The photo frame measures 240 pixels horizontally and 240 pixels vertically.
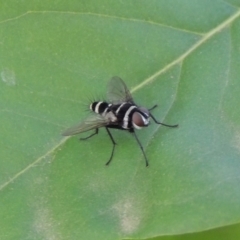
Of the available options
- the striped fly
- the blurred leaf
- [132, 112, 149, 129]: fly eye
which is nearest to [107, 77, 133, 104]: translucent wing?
the striped fly

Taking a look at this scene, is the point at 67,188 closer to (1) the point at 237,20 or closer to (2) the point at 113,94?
(2) the point at 113,94

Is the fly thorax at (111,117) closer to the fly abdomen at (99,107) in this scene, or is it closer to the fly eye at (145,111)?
the fly abdomen at (99,107)

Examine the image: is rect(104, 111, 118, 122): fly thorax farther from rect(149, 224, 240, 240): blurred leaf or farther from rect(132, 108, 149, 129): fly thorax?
rect(149, 224, 240, 240): blurred leaf

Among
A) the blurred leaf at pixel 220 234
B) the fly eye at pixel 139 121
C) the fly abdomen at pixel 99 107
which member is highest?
the fly abdomen at pixel 99 107

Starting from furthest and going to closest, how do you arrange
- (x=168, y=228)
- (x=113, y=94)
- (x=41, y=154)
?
1. (x=113, y=94)
2. (x=41, y=154)
3. (x=168, y=228)

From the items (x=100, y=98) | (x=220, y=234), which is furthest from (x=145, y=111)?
(x=220, y=234)

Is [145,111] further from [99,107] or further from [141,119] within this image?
[99,107]

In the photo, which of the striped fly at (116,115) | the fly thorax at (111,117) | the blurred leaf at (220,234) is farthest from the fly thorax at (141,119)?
the blurred leaf at (220,234)

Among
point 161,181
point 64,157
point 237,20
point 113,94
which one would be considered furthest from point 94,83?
point 237,20
